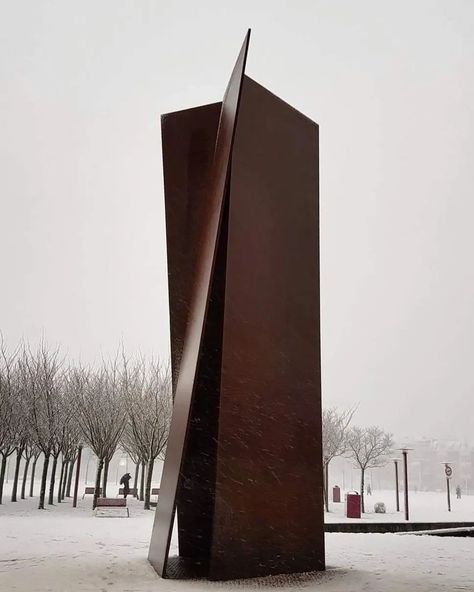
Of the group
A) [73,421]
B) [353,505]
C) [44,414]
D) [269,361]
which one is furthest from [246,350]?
[73,421]

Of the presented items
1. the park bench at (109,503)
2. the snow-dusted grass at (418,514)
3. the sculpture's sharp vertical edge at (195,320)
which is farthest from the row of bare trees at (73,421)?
the sculpture's sharp vertical edge at (195,320)

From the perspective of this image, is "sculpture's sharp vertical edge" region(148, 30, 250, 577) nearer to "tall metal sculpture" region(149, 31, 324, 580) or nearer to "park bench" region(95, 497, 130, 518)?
"tall metal sculpture" region(149, 31, 324, 580)

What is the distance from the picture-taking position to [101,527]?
39.7ft

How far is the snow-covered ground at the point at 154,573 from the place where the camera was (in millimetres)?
5602

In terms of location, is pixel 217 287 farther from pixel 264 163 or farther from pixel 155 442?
pixel 155 442

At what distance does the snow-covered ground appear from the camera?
560cm

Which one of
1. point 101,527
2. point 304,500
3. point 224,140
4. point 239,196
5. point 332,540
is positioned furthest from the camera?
point 101,527

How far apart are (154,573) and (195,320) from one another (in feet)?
10.1

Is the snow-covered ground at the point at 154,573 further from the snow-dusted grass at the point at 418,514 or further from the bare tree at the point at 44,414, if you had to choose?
the bare tree at the point at 44,414

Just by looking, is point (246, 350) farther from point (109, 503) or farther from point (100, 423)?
point (100, 423)

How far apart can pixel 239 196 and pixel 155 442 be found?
16.0 meters

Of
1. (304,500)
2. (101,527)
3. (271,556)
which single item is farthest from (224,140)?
(101,527)

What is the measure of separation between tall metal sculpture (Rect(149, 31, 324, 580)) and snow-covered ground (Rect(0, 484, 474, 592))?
46 cm

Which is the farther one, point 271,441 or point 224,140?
point 224,140
